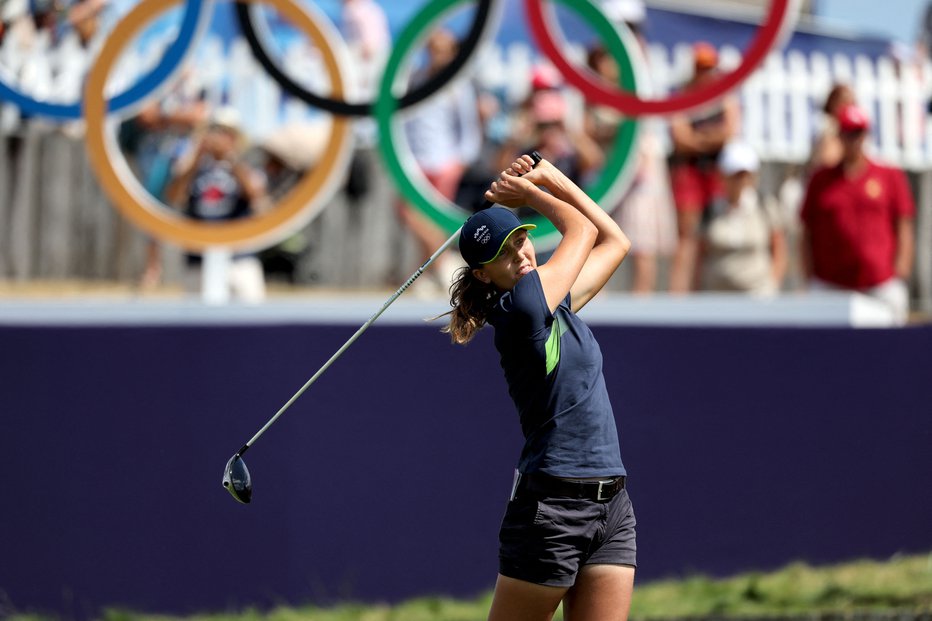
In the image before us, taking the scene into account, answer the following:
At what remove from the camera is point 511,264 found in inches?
171

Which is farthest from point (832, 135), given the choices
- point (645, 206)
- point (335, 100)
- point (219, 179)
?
point (219, 179)

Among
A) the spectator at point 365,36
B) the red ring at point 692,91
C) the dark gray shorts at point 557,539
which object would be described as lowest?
the dark gray shorts at point 557,539

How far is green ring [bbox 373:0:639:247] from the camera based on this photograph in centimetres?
788

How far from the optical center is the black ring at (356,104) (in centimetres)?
798

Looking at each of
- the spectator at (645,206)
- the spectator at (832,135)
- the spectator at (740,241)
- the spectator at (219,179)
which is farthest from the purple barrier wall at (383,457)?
the spectator at (832,135)

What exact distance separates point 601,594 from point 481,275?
1018 millimetres

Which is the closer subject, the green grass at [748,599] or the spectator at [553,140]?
the green grass at [748,599]

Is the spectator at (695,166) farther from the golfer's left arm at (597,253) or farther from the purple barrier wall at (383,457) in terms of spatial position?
the golfer's left arm at (597,253)

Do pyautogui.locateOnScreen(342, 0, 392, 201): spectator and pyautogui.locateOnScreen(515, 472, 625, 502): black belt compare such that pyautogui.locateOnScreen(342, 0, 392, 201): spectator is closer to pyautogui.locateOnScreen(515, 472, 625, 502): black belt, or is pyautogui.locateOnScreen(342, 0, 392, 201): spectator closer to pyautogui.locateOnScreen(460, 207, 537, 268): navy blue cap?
pyautogui.locateOnScreen(460, 207, 537, 268): navy blue cap

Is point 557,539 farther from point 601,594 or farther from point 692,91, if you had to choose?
point 692,91

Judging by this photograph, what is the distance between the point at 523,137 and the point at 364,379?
2114mm

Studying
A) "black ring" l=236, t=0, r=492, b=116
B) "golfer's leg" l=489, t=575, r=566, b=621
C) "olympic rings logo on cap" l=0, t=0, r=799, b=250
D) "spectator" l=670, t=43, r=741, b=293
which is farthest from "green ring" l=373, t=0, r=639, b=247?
"golfer's leg" l=489, t=575, r=566, b=621

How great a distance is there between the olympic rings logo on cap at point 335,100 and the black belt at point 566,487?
136 inches

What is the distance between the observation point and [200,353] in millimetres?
6992
